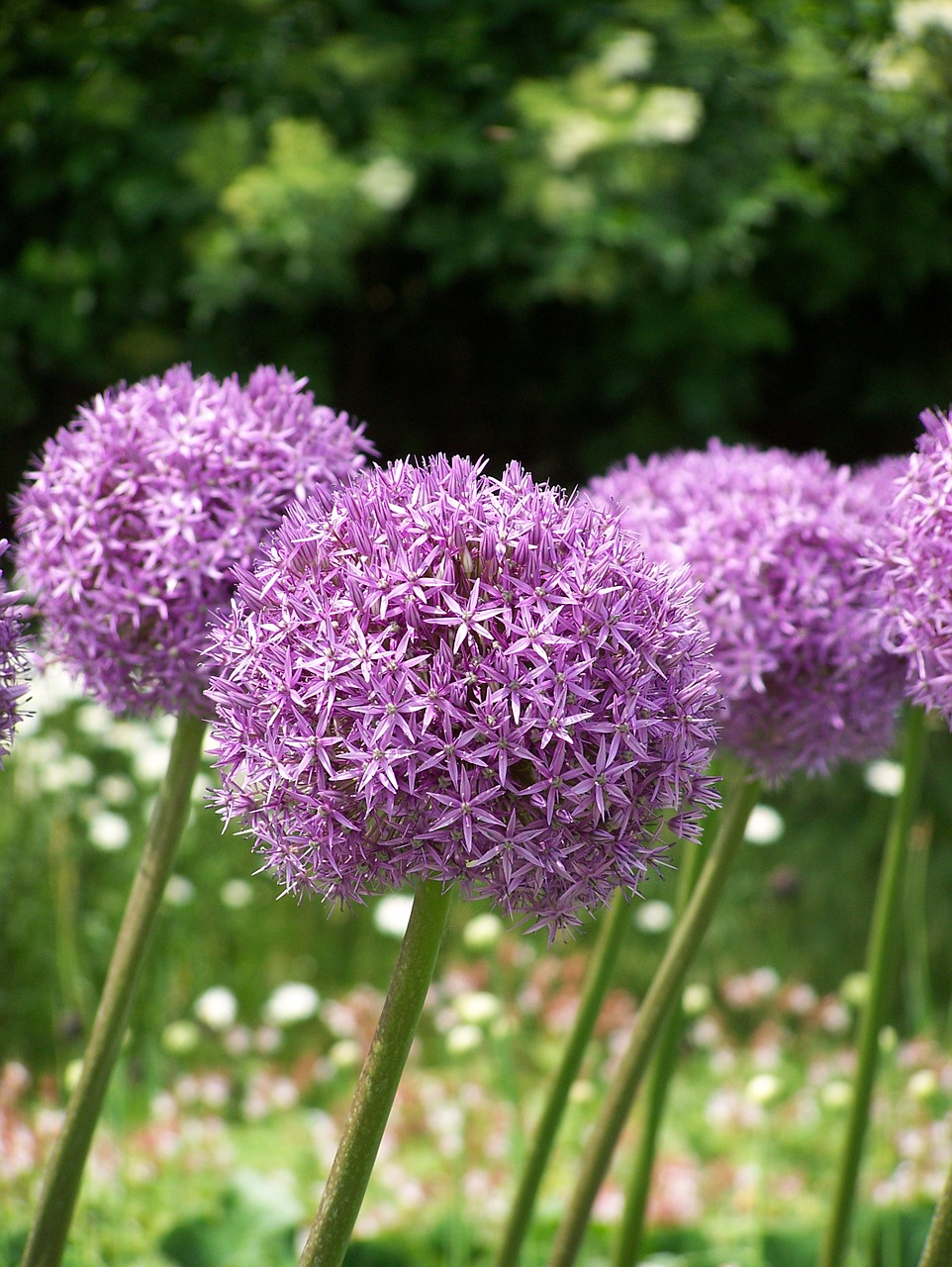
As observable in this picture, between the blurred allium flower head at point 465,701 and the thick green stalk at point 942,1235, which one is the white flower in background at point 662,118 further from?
the thick green stalk at point 942,1235

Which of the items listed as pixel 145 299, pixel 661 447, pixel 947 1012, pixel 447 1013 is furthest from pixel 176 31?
pixel 947 1012

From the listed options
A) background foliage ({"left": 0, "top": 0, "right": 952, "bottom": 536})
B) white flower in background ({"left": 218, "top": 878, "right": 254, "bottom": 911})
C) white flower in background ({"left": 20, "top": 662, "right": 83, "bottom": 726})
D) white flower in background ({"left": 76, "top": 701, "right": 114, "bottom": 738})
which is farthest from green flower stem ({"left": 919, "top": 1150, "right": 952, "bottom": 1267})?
background foliage ({"left": 0, "top": 0, "right": 952, "bottom": 536})

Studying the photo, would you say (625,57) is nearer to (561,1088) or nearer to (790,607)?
(790,607)

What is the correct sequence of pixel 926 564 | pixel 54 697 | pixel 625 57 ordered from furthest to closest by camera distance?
pixel 625 57
pixel 54 697
pixel 926 564

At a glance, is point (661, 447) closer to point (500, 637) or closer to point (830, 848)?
point (830, 848)

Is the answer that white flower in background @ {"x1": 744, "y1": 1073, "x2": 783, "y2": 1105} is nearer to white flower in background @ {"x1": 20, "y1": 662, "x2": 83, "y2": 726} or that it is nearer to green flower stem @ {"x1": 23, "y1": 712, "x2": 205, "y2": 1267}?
green flower stem @ {"x1": 23, "y1": 712, "x2": 205, "y2": 1267}

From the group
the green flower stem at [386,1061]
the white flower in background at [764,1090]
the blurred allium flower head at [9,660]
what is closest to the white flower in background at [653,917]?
the white flower in background at [764,1090]

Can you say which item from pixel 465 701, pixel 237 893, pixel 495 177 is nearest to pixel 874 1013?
pixel 465 701
